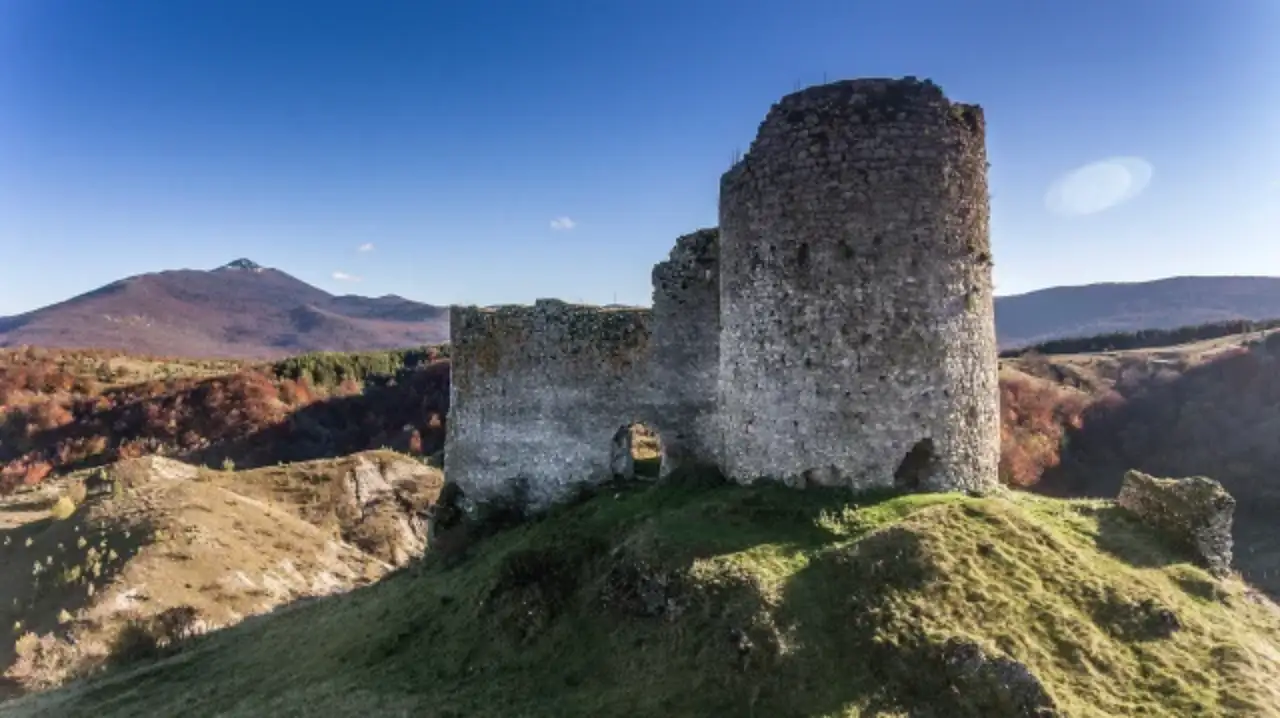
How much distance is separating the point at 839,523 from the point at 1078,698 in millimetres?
3359

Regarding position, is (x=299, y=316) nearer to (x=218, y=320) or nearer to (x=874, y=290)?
(x=218, y=320)

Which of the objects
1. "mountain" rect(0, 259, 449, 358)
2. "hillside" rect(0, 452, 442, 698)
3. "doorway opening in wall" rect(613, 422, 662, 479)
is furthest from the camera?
"mountain" rect(0, 259, 449, 358)

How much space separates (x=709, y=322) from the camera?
14.9m

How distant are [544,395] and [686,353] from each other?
119 inches

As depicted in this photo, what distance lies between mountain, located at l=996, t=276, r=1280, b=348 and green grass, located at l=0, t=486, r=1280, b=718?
7434 cm

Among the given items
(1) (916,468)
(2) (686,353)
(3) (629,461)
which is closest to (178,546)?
(3) (629,461)

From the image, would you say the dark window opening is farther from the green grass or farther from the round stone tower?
the green grass

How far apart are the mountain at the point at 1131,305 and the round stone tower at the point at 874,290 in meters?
73.1

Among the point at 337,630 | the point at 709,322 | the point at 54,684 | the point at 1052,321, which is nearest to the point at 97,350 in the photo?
the point at 54,684

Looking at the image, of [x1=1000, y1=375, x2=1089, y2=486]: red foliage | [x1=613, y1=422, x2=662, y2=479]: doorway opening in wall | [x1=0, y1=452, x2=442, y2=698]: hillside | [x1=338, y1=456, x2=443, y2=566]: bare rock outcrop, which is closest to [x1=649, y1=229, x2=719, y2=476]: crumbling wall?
[x1=613, y1=422, x2=662, y2=479]: doorway opening in wall

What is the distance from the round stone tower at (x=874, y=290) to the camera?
36.8 ft

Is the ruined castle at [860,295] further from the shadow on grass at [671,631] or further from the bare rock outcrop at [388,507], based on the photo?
the bare rock outcrop at [388,507]

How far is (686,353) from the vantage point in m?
15.0

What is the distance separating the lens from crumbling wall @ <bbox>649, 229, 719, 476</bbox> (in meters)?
14.7
